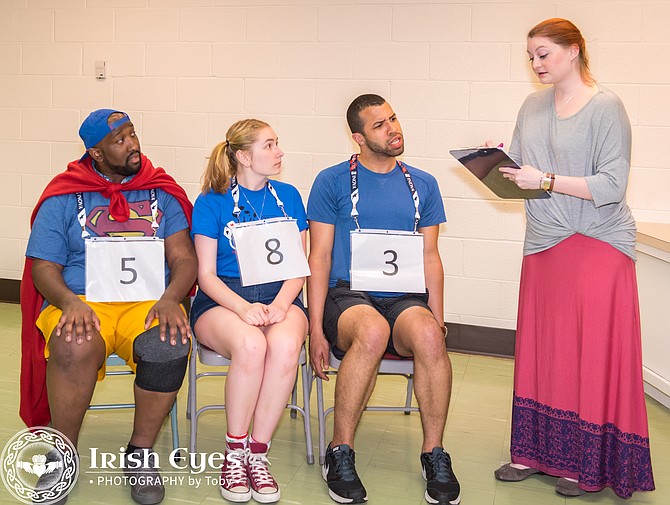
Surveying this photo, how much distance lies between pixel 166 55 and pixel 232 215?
7.42 feet

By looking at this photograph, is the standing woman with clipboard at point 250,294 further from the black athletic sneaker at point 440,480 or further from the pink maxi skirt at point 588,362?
the pink maxi skirt at point 588,362

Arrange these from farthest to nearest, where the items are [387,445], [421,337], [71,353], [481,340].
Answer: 1. [481,340]
2. [387,445]
3. [421,337]
4. [71,353]

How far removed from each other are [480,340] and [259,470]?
2.17m

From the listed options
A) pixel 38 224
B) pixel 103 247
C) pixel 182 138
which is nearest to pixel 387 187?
pixel 103 247

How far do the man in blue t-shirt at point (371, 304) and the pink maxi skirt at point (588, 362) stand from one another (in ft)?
1.17

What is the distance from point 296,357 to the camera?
8.89ft

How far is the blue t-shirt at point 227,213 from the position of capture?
2867 mm

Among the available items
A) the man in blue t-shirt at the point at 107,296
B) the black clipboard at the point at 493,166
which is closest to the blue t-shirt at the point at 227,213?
the man in blue t-shirt at the point at 107,296

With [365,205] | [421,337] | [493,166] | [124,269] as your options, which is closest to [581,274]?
[493,166]

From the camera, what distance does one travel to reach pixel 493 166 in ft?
8.50

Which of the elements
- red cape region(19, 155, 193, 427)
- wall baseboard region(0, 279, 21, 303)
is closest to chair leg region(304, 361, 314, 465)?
red cape region(19, 155, 193, 427)

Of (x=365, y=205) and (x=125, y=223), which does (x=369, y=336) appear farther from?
(x=125, y=223)

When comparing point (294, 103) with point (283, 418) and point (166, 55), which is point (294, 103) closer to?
point (166, 55)

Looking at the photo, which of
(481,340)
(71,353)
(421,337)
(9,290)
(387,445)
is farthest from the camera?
(9,290)
